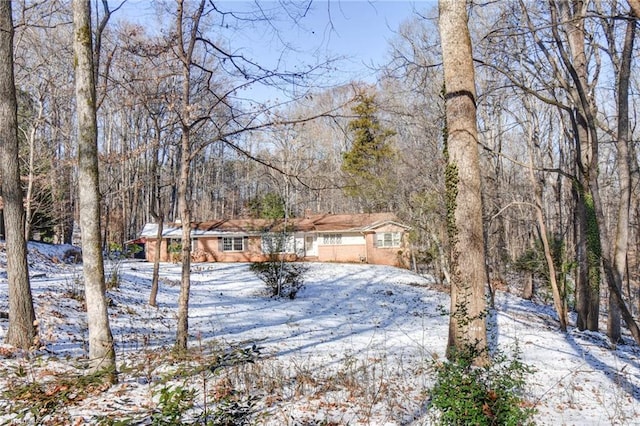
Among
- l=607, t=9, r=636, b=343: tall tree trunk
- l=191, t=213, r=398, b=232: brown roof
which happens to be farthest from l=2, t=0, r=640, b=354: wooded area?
l=191, t=213, r=398, b=232: brown roof

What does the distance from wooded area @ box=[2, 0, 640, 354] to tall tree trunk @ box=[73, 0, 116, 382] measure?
8.1 inches

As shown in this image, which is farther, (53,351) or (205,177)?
(205,177)

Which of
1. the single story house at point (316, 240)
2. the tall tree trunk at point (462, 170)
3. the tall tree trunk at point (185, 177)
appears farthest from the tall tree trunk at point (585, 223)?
the single story house at point (316, 240)

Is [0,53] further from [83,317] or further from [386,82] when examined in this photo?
[386,82]

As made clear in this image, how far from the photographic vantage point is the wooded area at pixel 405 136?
22.1ft

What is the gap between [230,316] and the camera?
10.9 m

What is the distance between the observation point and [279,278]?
14680 mm

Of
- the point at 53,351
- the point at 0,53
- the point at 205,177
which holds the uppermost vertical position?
the point at 205,177

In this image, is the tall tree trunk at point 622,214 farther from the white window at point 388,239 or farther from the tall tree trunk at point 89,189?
the white window at point 388,239

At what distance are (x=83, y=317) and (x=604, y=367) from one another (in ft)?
32.2

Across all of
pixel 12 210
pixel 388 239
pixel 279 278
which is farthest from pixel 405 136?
pixel 12 210

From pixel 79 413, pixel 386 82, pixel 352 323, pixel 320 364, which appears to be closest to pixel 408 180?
pixel 352 323

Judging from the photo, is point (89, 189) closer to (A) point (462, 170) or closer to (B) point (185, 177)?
(B) point (185, 177)

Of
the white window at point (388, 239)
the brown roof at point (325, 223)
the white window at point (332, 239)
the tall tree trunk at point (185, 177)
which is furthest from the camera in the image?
the white window at point (332, 239)
